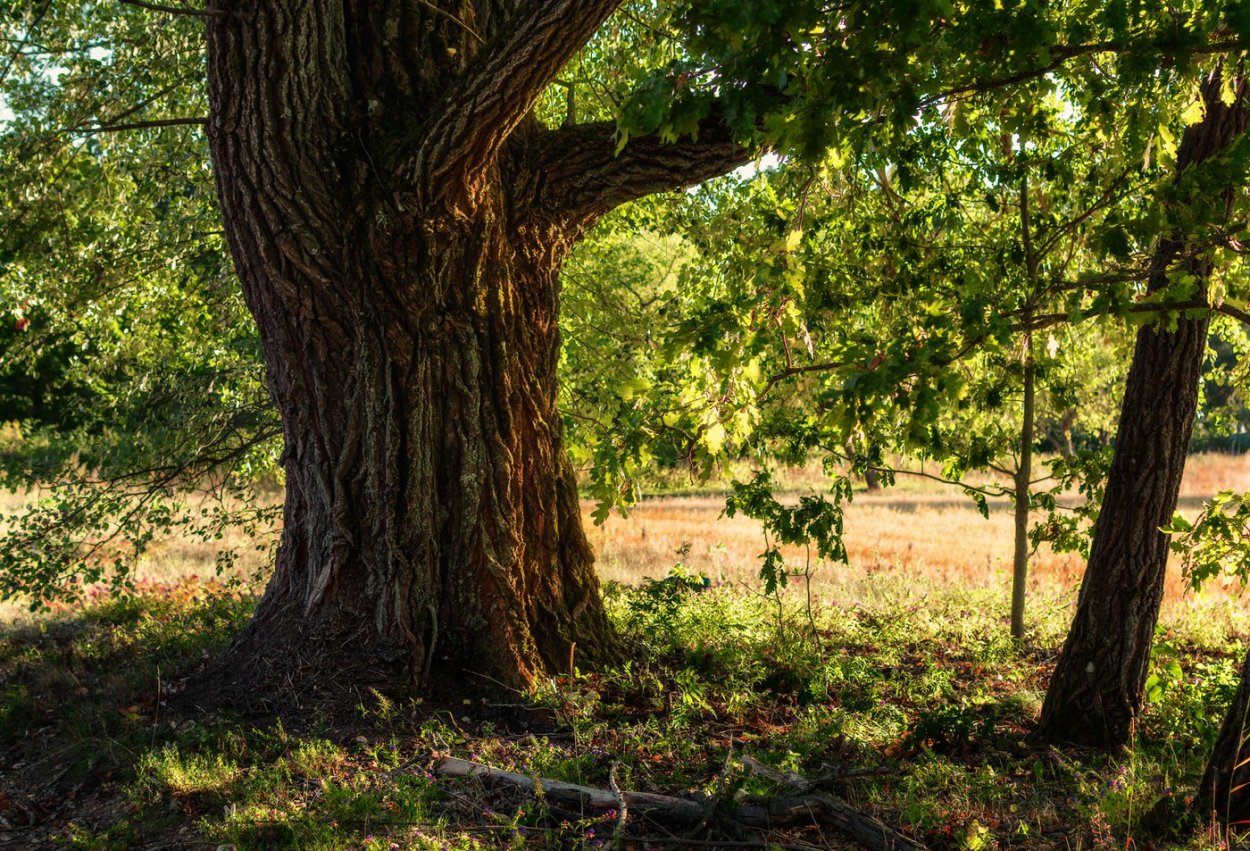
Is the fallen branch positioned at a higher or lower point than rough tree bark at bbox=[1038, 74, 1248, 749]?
lower

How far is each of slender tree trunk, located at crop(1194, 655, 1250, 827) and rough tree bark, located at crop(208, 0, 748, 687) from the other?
11.1ft

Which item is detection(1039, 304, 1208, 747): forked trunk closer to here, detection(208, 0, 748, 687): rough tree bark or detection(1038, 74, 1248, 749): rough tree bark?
detection(1038, 74, 1248, 749): rough tree bark

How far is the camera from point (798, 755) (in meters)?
4.86

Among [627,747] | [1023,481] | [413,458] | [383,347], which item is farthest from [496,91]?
[1023,481]

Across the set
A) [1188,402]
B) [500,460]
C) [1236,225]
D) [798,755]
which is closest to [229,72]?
[500,460]

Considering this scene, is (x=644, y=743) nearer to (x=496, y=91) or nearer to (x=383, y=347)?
(x=383, y=347)

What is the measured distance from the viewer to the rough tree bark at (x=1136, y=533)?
18.9 ft

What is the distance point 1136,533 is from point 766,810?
3025 mm

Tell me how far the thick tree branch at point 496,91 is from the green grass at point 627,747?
2.78 metres

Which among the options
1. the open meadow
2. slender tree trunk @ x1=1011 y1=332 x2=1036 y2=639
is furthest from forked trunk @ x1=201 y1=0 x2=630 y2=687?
slender tree trunk @ x1=1011 y1=332 x2=1036 y2=639

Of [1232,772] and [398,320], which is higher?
[398,320]

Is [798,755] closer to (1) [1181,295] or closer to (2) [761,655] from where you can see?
(2) [761,655]

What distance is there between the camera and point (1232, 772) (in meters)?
3.89

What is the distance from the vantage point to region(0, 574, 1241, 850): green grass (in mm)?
4250
